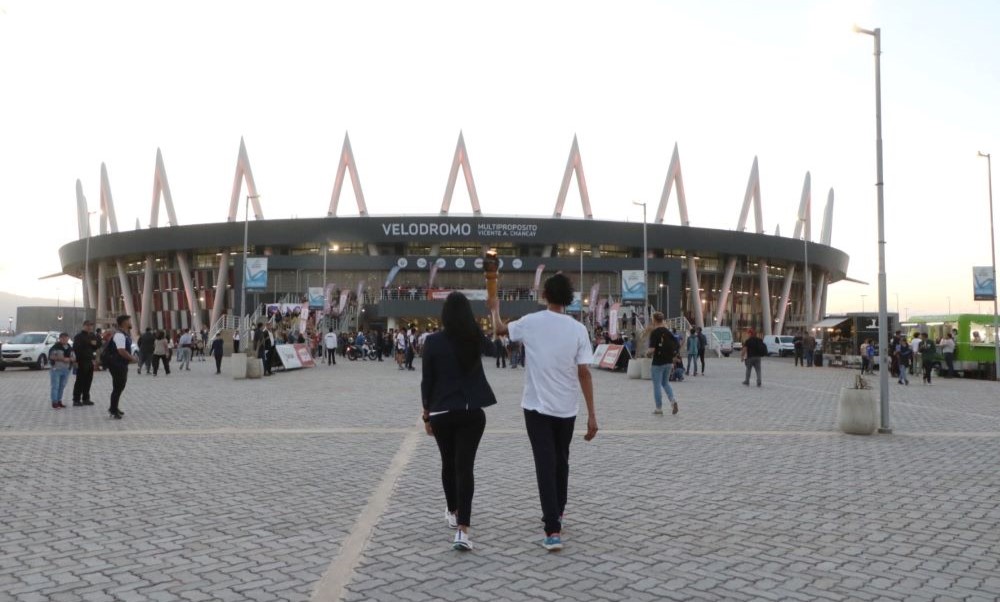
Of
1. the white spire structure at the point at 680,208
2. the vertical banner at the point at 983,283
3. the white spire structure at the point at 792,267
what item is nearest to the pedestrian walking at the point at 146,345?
the vertical banner at the point at 983,283

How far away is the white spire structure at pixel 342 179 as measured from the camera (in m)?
67.6

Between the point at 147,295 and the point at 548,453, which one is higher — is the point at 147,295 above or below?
above

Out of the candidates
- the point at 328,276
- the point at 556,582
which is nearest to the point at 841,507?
the point at 556,582

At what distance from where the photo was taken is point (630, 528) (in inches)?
207

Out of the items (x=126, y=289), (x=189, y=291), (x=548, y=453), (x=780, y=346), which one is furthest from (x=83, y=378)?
(x=126, y=289)

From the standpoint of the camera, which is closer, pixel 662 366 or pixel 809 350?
pixel 662 366

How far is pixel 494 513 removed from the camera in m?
5.67

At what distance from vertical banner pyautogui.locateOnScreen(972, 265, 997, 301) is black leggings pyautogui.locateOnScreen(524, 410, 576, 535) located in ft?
→ 88.9

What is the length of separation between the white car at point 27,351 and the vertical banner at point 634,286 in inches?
1051

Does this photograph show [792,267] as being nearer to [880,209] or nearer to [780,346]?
[780,346]

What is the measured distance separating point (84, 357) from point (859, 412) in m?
13.0

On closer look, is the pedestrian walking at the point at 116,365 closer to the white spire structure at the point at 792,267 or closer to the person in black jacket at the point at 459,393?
the person in black jacket at the point at 459,393

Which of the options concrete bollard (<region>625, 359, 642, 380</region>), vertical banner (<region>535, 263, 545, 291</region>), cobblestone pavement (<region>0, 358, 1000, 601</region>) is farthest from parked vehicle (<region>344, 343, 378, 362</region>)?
cobblestone pavement (<region>0, 358, 1000, 601</region>)

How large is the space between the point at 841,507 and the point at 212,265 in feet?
237
